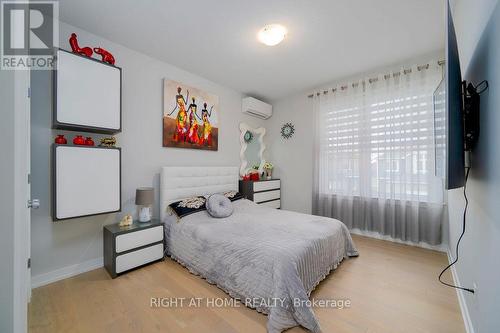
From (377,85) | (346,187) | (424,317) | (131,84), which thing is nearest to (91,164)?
→ (131,84)

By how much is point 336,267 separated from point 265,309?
112 centimetres

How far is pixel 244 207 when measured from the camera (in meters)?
3.11

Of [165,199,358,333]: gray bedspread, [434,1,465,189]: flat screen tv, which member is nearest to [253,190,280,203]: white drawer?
[165,199,358,333]: gray bedspread

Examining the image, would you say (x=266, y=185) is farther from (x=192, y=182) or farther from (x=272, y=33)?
(x=272, y=33)

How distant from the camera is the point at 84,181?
1.96 m

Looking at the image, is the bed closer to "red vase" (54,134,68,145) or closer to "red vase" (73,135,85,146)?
"red vase" (73,135,85,146)

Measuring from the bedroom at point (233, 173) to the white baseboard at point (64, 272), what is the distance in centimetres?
1

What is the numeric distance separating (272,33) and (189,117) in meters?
1.69

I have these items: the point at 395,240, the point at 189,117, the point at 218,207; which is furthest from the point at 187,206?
the point at 395,240

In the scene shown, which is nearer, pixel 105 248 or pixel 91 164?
pixel 91 164

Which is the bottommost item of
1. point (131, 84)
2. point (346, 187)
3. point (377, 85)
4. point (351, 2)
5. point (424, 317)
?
point (424, 317)

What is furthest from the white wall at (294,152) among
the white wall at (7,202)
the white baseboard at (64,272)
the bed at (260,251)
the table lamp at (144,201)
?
the white wall at (7,202)

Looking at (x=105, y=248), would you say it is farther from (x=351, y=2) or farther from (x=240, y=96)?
(x=351, y=2)

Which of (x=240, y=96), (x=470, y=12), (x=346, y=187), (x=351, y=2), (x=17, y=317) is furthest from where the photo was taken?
(x=240, y=96)
